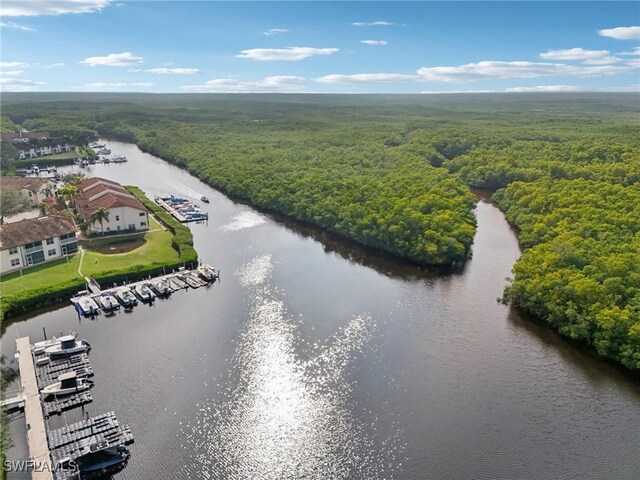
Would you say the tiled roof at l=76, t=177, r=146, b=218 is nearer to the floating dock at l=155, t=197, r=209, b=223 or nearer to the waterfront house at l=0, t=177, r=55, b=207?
the waterfront house at l=0, t=177, r=55, b=207

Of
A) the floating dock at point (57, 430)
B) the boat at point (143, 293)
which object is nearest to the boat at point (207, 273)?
the boat at point (143, 293)

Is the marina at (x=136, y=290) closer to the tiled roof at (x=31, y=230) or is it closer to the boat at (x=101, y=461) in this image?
the tiled roof at (x=31, y=230)

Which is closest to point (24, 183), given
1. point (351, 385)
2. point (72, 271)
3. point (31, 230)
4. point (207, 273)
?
point (31, 230)

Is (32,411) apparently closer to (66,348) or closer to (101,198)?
(66,348)

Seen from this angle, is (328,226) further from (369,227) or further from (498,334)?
(498,334)

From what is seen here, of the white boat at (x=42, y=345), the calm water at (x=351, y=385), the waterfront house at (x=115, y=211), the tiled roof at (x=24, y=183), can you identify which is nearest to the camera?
the calm water at (x=351, y=385)

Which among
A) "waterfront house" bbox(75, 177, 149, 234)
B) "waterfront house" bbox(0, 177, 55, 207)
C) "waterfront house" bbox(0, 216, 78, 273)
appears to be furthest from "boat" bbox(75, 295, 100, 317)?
"waterfront house" bbox(0, 177, 55, 207)

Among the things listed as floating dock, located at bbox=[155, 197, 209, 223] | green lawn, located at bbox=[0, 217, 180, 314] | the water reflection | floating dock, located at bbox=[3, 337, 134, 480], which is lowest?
the water reflection
